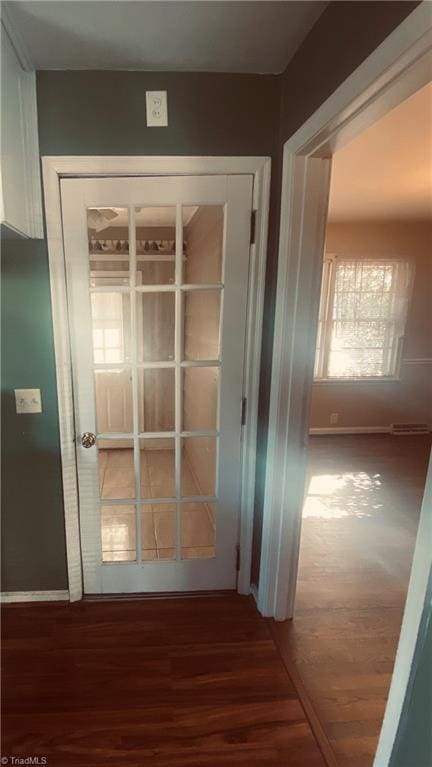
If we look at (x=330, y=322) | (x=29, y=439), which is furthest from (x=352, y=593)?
(x=330, y=322)

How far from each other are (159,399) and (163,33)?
132 centimetres

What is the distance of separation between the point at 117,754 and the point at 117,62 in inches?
95.2

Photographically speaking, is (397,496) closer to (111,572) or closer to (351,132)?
(111,572)

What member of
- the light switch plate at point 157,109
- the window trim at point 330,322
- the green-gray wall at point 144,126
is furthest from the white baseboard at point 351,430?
the light switch plate at point 157,109

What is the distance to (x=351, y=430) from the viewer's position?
4801 mm

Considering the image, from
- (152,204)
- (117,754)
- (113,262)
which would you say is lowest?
(117,754)

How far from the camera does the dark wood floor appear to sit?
1.58 meters

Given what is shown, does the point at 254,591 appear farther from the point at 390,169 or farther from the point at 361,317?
the point at 361,317

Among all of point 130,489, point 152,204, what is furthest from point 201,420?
point 152,204

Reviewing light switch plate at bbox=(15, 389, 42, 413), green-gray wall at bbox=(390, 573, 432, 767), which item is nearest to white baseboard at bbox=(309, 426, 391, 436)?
light switch plate at bbox=(15, 389, 42, 413)

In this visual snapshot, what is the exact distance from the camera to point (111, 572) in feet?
6.78

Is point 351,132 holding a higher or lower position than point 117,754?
higher

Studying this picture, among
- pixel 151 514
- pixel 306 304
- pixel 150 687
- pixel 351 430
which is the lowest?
pixel 150 687

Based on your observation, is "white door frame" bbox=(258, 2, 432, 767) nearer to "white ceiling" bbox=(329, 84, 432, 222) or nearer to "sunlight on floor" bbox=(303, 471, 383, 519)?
"white ceiling" bbox=(329, 84, 432, 222)
